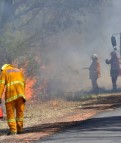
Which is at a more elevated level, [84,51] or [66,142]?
[84,51]

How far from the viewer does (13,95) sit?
11.0m

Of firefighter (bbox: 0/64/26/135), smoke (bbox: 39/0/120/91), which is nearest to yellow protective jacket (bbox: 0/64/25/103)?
firefighter (bbox: 0/64/26/135)

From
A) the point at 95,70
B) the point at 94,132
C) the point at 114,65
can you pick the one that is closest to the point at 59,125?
the point at 94,132

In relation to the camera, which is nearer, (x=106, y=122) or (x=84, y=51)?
(x=106, y=122)

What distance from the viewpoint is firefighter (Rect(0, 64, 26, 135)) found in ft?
35.9

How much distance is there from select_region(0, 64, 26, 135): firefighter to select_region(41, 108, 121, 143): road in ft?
3.50

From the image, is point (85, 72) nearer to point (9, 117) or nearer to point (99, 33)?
point (99, 33)

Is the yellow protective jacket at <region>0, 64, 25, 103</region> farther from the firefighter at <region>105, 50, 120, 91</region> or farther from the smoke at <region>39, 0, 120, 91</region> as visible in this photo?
the smoke at <region>39, 0, 120, 91</region>

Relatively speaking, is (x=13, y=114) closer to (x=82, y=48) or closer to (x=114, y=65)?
(x=114, y=65)

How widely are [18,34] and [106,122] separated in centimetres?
1096

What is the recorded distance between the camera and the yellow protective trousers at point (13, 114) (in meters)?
10.9

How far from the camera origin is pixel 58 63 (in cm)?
2753

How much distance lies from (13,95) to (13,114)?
0.40 m

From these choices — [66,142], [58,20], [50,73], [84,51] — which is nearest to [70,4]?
[58,20]
